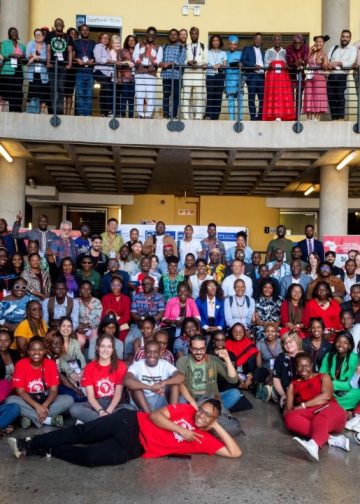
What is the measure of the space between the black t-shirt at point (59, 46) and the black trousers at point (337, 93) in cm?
487

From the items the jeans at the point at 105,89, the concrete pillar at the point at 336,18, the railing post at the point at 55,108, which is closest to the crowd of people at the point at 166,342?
the railing post at the point at 55,108

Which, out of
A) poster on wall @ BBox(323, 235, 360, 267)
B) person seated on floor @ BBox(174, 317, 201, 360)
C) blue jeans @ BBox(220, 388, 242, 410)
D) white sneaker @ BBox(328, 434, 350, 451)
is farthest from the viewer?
poster on wall @ BBox(323, 235, 360, 267)

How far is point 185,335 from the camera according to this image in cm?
720

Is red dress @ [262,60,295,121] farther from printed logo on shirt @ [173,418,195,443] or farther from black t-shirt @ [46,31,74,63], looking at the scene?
printed logo on shirt @ [173,418,195,443]

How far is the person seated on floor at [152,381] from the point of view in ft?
18.5

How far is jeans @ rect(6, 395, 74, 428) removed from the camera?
5605mm

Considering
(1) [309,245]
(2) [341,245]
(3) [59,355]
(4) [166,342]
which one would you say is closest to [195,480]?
(4) [166,342]

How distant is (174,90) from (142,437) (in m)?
7.71

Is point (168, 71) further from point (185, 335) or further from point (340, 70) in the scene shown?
point (185, 335)

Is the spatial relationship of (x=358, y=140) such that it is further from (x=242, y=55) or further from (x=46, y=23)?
(x=46, y=23)

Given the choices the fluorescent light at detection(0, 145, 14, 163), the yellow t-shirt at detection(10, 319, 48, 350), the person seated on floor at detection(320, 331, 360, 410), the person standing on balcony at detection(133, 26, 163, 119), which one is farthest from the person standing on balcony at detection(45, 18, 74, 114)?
Result: the person seated on floor at detection(320, 331, 360, 410)

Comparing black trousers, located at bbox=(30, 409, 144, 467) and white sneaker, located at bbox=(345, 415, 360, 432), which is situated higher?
black trousers, located at bbox=(30, 409, 144, 467)

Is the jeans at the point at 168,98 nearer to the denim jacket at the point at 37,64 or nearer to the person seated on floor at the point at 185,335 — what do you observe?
the denim jacket at the point at 37,64

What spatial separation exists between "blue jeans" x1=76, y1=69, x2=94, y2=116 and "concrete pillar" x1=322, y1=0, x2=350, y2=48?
228 inches
